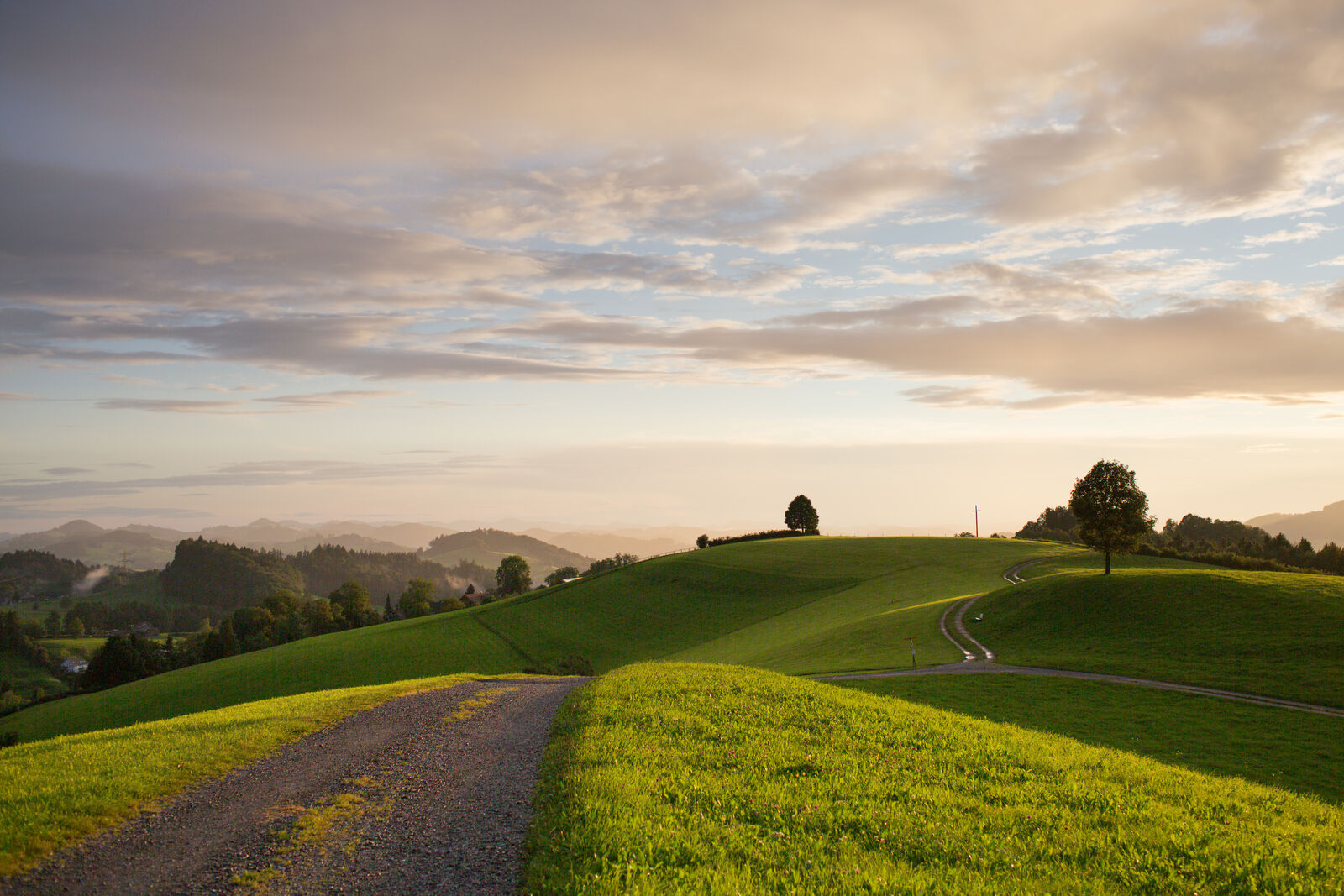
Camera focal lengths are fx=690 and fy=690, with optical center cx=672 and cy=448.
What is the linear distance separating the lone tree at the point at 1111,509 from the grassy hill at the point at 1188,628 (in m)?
5.98

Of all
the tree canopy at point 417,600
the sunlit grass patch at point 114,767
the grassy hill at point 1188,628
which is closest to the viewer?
the sunlit grass patch at point 114,767

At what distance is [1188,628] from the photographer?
49.7 meters

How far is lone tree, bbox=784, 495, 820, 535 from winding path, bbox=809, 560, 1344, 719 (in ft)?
316

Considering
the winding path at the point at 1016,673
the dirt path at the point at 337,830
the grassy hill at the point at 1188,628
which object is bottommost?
the winding path at the point at 1016,673

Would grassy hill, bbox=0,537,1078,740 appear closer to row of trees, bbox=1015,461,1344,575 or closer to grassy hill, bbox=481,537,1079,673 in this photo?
grassy hill, bbox=481,537,1079,673

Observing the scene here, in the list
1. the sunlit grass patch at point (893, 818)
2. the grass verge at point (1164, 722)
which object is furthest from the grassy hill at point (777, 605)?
the sunlit grass patch at point (893, 818)

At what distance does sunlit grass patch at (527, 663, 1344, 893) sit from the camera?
10.5 meters

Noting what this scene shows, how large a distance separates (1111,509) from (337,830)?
3028 inches

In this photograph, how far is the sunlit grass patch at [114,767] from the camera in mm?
12039

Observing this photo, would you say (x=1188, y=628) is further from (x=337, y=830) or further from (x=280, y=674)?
(x=280, y=674)

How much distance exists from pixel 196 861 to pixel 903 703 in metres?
22.1

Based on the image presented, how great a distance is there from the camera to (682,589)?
110500mm

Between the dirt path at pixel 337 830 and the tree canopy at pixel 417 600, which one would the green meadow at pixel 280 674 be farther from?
the tree canopy at pixel 417 600

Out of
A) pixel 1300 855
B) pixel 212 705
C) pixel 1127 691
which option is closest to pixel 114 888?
pixel 1300 855
